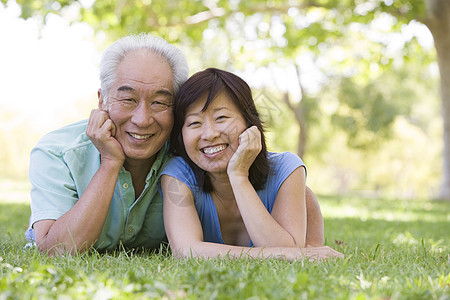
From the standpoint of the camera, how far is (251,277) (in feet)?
7.97

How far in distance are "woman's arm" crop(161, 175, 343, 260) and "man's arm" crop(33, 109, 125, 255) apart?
16.5 inches

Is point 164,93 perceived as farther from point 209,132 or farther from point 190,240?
point 190,240

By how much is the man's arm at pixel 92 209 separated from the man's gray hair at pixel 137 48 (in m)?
0.29

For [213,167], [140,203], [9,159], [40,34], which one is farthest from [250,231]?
[9,159]

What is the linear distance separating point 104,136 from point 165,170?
538 mm

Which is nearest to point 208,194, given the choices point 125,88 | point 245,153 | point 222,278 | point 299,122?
point 245,153

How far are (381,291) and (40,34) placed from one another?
30.1 feet

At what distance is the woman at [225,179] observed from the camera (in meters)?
3.31

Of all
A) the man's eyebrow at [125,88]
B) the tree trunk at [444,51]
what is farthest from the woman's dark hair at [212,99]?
the tree trunk at [444,51]

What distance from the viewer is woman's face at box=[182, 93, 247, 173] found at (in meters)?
3.49

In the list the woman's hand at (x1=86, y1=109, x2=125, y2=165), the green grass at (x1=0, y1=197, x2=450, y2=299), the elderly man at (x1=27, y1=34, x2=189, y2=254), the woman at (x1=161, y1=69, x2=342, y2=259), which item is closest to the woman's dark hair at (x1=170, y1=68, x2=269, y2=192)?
the woman at (x1=161, y1=69, x2=342, y2=259)

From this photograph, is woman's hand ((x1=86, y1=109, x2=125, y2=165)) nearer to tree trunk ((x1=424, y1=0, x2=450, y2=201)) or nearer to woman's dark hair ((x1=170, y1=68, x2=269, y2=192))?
woman's dark hair ((x1=170, y1=68, x2=269, y2=192))

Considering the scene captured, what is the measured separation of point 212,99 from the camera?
3.49 meters

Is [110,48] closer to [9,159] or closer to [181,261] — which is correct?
[181,261]
